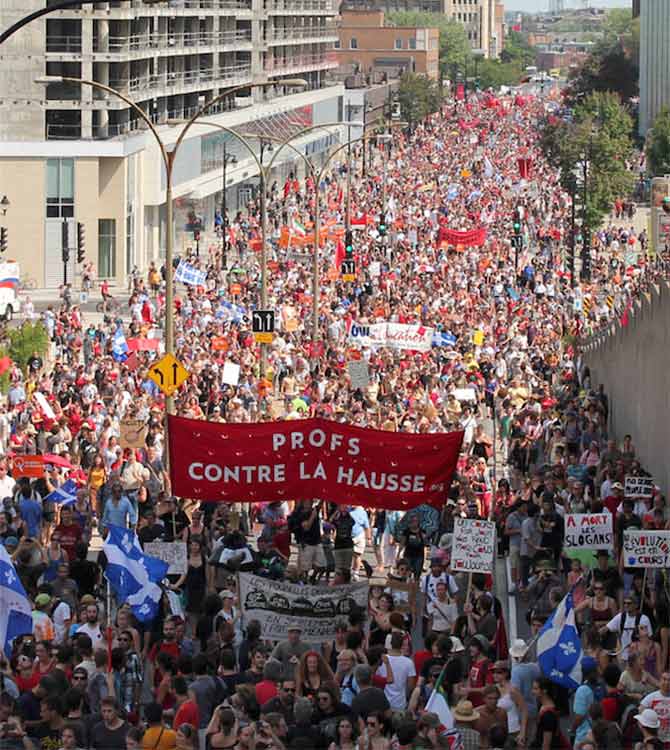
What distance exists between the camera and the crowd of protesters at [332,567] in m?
15.2

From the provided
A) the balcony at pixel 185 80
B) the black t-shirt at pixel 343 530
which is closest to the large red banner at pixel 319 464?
the black t-shirt at pixel 343 530

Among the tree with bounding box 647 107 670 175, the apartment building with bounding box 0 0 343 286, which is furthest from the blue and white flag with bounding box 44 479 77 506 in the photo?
the tree with bounding box 647 107 670 175

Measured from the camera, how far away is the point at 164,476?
91.4ft

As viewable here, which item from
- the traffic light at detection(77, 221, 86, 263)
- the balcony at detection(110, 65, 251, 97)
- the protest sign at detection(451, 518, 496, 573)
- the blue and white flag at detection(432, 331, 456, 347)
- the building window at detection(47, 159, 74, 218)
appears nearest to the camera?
the protest sign at detection(451, 518, 496, 573)

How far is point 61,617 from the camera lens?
1870 centimetres

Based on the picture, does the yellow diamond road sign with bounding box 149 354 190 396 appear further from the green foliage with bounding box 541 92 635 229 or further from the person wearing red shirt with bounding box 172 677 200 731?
the green foliage with bounding box 541 92 635 229

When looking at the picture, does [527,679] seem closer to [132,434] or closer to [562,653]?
[562,653]

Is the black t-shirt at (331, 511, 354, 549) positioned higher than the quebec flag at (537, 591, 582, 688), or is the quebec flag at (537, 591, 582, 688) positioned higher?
the quebec flag at (537, 591, 582, 688)

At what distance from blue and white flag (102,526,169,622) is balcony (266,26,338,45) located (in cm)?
10427

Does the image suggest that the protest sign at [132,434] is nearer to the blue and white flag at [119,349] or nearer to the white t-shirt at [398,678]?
the white t-shirt at [398,678]

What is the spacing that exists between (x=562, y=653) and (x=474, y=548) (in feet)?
10.9

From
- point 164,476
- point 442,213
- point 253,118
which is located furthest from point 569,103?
point 164,476

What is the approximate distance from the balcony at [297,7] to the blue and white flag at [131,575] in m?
104

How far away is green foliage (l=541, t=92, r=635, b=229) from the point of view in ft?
305
